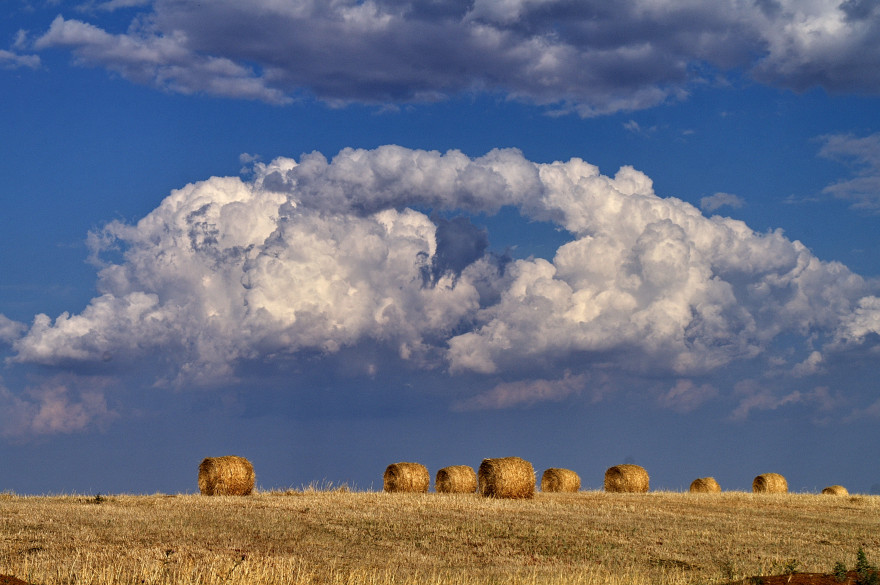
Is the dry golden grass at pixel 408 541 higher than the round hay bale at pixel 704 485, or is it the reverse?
the round hay bale at pixel 704 485

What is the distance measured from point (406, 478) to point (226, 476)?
28.3 feet

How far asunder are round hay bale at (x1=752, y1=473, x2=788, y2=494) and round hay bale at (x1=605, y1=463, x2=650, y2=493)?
31.7ft

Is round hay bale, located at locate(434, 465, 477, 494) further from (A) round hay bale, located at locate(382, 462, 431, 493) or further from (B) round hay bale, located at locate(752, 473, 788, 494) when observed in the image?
(B) round hay bale, located at locate(752, 473, 788, 494)

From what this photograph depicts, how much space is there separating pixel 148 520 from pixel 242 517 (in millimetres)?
2866

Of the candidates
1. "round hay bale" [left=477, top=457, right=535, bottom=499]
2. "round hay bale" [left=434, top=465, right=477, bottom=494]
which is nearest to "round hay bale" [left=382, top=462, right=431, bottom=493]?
"round hay bale" [left=434, top=465, right=477, bottom=494]

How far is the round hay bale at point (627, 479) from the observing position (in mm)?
47156

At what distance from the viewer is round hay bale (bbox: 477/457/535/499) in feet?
128

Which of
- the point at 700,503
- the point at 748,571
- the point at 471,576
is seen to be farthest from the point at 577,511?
the point at 471,576

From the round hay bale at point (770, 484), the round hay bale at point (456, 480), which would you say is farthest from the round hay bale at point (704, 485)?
the round hay bale at point (456, 480)

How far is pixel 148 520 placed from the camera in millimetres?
27562

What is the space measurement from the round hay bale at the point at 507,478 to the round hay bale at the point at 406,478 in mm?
4202

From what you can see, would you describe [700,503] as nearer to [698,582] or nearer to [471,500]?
[471,500]

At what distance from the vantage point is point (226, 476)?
39.6m

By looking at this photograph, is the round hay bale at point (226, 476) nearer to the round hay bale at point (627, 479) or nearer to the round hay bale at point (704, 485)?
the round hay bale at point (627, 479)
